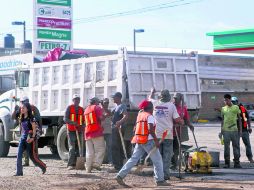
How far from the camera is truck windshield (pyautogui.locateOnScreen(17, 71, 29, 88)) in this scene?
1834cm

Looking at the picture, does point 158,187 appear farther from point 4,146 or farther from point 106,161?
point 4,146

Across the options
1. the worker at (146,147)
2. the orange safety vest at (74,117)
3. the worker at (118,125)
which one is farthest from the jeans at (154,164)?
the orange safety vest at (74,117)

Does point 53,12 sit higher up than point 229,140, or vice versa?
point 53,12

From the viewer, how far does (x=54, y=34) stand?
108 ft

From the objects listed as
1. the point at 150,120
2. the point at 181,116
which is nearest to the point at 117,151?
the point at 181,116

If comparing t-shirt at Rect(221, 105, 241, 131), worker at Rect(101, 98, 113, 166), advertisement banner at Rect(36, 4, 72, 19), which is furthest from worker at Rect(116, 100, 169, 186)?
advertisement banner at Rect(36, 4, 72, 19)

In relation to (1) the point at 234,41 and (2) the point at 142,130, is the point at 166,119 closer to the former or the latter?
(2) the point at 142,130

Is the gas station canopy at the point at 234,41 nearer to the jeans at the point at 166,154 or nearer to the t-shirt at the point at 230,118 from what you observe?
the t-shirt at the point at 230,118

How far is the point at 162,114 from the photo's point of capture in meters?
12.3

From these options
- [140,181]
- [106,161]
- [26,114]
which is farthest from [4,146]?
[140,181]

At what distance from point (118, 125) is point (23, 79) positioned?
5.85m

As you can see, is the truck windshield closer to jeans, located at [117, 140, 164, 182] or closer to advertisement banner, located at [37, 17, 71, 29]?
jeans, located at [117, 140, 164, 182]

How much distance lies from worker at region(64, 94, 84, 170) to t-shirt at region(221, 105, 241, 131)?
3483 millimetres

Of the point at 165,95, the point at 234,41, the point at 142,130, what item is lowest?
the point at 142,130
